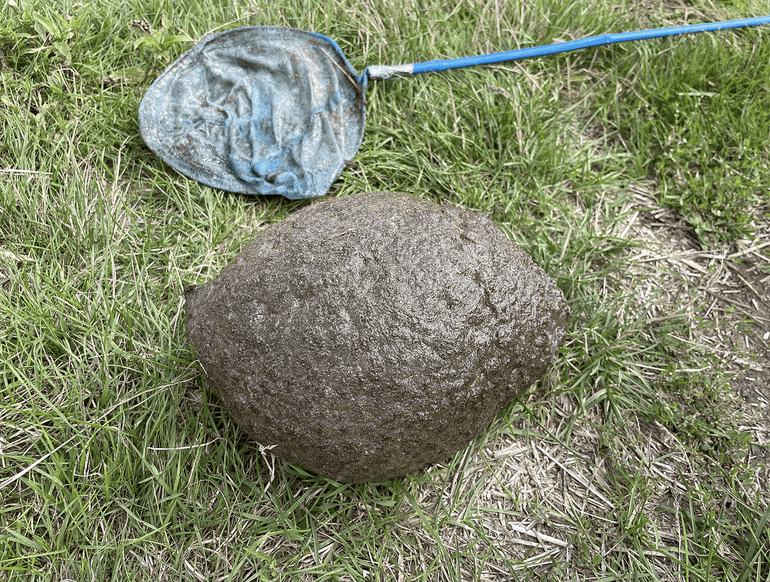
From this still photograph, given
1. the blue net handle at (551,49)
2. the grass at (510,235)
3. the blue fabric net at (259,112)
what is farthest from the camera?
the blue net handle at (551,49)

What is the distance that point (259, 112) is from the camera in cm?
275

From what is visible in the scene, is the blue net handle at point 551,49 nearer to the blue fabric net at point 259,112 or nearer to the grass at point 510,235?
the grass at point 510,235

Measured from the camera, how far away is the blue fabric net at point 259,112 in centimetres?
261

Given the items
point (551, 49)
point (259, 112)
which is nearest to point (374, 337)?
point (259, 112)

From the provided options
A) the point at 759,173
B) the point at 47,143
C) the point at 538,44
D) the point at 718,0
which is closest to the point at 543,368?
the point at 759,173

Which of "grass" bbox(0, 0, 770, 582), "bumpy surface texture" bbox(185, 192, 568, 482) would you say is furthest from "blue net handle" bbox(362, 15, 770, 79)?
"bumpy surface texture" bbox(185, 192, 568, 482)

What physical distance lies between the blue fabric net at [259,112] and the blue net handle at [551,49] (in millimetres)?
189

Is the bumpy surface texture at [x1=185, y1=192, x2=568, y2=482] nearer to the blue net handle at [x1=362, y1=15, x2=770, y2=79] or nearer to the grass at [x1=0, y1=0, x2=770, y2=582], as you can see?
the grass at [x1=0, y1=0, x2=770, y2=582]

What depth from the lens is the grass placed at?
1997mm

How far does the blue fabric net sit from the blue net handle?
189 mm

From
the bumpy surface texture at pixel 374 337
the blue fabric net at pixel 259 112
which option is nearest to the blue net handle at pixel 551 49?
the blue fabric net at pixel 259 112

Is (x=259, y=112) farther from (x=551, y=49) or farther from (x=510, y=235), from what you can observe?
(x=551, y=49)

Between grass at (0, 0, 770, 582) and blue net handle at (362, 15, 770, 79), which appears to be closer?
grass at (0, 0, 770, 582)

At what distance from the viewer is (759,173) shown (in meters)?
2.67
